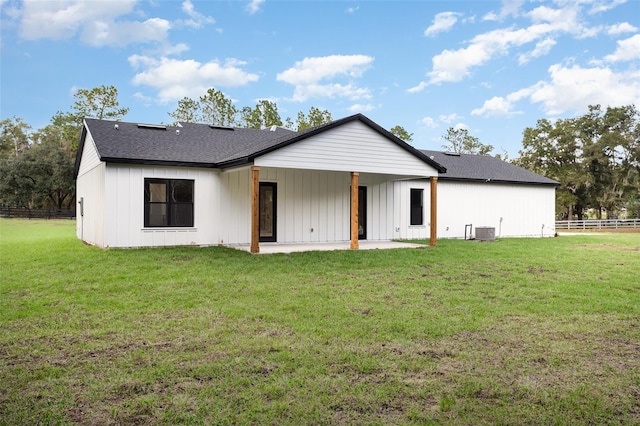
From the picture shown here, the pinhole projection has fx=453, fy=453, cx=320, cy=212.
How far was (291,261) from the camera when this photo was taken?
10.1 m

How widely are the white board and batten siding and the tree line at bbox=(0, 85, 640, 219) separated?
25.3 metres

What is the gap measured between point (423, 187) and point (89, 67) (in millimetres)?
28376

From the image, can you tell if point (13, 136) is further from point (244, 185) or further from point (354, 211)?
point (354, 211)

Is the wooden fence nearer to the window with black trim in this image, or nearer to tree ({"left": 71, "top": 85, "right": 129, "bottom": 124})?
tree ({"left": 71, "top": 85, "right": 129, "bottom": 124})

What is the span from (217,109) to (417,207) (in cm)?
2769

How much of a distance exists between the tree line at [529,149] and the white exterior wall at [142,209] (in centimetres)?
2732

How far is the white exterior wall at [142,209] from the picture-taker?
40.1ft

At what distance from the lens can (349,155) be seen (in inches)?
501

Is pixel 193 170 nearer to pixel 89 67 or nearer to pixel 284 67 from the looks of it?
pixel 284 67

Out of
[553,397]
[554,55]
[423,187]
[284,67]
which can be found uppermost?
[284,67]

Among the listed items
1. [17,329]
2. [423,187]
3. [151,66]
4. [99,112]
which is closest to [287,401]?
[17,329]

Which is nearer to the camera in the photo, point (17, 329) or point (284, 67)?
point (17, 329)

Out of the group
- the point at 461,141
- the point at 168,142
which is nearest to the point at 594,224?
the point at 461,141

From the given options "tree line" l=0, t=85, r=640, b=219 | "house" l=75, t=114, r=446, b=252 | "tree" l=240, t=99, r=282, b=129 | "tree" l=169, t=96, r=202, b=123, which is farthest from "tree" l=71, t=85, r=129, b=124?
"house" l=75, t=114, r=446, b=252
